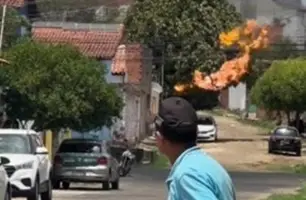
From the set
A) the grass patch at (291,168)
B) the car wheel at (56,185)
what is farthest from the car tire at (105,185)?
the grass patch at (291,168)

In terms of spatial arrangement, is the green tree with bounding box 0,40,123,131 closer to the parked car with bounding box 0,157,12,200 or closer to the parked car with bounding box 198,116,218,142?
the parked car with bounding box 0,157,12,200

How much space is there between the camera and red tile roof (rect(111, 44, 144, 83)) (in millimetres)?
64125

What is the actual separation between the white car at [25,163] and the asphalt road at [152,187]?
4.77 meters

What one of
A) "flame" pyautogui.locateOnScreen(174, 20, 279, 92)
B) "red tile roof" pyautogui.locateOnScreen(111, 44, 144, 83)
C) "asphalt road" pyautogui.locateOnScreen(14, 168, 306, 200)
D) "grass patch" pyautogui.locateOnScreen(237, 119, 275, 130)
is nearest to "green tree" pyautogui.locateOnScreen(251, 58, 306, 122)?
"grass patch" pyautogui.locateOnScreen(237, 119, 275, 130)

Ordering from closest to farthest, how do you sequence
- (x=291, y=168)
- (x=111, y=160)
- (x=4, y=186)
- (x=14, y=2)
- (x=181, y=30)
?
1. (x=4, y=186)
2. (x=111, y=160)
3. (x=14, y=2)
4. (x=291, y=168)
5. (x=181, y=30)

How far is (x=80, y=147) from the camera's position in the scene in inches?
1367

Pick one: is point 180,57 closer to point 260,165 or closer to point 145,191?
point 260,165

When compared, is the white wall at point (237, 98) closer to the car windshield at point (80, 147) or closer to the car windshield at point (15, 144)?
the car windshield at point (80, 147)

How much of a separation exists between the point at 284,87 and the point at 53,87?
1520 inches

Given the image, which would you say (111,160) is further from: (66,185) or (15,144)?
(15,144)

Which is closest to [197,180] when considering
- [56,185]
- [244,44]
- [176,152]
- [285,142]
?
[176,152]

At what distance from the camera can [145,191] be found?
36.0 meters

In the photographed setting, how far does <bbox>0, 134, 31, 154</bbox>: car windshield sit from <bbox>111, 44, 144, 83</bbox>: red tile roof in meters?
37.7

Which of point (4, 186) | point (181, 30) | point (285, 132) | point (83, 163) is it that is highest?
point (181, 30)
